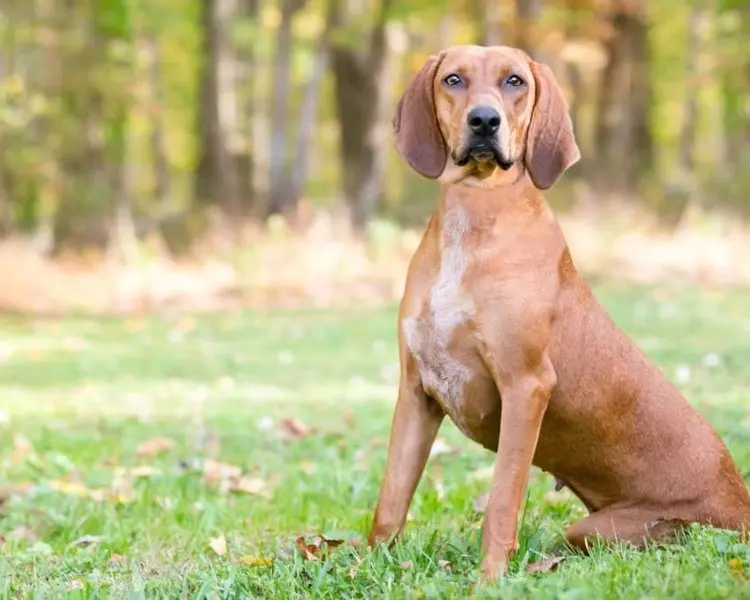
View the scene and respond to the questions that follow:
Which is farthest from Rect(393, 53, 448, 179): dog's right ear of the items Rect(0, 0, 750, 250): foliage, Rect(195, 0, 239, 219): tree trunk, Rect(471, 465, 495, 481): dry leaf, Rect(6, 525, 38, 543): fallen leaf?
Rect(195, 0, 239, 219): tree trunk

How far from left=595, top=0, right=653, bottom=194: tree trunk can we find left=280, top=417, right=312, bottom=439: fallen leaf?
19402mm

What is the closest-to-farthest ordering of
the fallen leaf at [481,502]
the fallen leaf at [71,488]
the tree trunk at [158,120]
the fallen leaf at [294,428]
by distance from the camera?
the fallen leaf at [481,502] < the fallen leaf at [71,488] < the fallen leaf at [294,428] < the tree trunk at [158,120]

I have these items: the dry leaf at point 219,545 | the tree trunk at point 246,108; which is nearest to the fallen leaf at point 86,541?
the dry leaf at point 219,545

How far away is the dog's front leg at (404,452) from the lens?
420cm

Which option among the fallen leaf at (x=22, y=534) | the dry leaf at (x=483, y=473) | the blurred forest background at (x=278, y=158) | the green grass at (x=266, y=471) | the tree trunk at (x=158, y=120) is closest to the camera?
the green grass at (x=266, y=471)

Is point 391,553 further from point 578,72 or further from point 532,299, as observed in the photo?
point 578,72

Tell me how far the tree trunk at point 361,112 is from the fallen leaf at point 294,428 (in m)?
15.3

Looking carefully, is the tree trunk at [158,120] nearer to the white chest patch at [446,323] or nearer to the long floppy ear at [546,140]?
the long floppy ear at [546,140]

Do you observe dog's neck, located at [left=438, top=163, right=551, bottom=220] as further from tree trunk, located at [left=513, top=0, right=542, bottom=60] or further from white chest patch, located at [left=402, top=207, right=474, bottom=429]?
tree trunk, located at [left=513, top=0, right=542, bottom=60]

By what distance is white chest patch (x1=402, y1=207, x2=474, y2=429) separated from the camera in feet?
13.0

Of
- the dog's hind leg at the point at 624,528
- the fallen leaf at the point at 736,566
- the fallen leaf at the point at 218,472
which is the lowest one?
the fallen leaf at the point at 218,472

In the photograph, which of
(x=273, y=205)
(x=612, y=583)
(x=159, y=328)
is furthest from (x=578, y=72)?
(x=612, y=583)

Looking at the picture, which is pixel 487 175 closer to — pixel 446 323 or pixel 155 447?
pixel 446 323

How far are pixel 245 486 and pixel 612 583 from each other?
9.66ft
